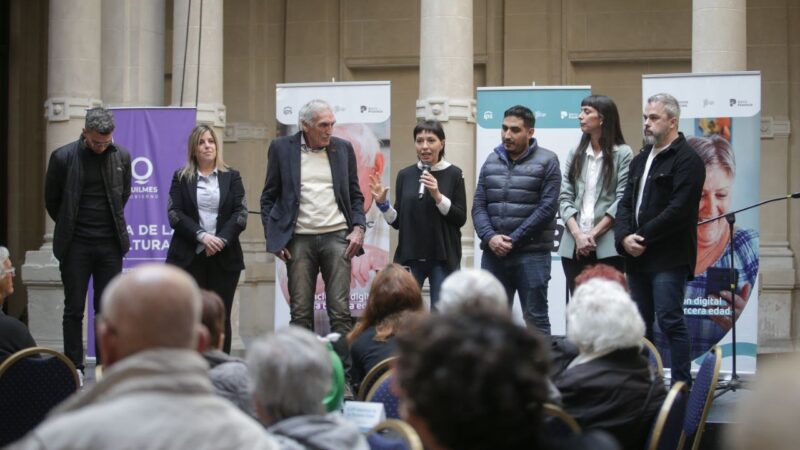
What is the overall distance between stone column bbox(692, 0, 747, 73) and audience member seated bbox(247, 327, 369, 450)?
24.4 feet

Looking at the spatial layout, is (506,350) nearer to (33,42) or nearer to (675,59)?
(675,59)

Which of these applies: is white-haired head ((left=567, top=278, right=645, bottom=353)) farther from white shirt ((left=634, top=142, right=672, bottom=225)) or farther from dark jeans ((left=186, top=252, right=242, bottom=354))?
dark jeans ((left=186, top=252, right=242, bottom=354))

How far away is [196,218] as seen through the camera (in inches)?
300

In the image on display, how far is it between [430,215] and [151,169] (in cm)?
275

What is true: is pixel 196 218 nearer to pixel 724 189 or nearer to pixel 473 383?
pixel 724 189

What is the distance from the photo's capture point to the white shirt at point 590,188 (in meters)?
7.16

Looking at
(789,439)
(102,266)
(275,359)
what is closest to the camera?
(789,439)

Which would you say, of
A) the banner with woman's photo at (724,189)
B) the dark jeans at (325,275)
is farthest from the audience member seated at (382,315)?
the banner with woman's photo at (724,189)

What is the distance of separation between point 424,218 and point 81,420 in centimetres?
551

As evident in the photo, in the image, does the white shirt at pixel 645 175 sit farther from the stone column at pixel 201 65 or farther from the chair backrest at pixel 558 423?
the stone column at pixel 201 65

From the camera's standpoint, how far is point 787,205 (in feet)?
41.1

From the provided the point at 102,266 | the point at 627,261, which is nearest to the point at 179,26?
the point at 102,266

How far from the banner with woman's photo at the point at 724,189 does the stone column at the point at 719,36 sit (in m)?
1.56

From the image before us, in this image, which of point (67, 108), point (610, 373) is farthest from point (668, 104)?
point (67, 108)
